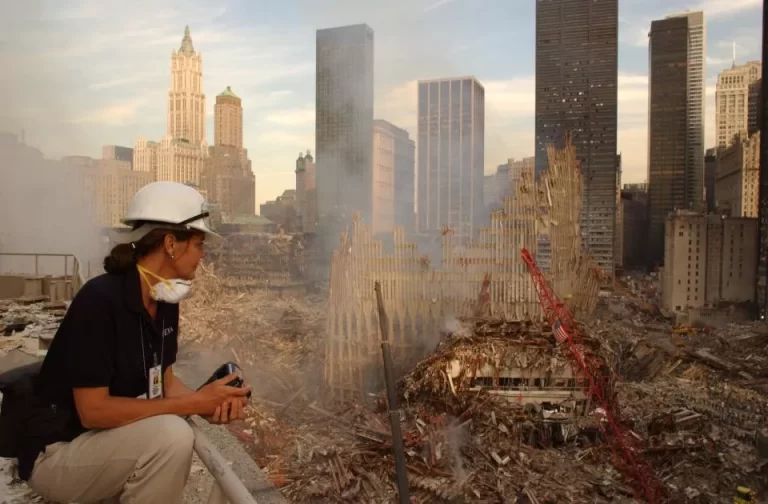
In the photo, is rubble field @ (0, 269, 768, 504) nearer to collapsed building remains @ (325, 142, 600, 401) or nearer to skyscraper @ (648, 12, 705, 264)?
collapsed building remains @ (325, 142, 600, 401)

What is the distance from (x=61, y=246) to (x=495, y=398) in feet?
62.5

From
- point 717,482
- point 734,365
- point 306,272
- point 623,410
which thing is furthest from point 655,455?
point 306,272

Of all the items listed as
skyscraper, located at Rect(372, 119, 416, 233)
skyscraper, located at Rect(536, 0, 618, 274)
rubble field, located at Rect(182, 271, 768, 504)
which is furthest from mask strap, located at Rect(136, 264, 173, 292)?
skyscraper, located at Rect(536, 0, 618, 274)

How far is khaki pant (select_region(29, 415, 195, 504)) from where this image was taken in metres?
1.49

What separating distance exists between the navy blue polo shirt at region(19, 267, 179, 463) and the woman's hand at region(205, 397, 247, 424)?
0.75ft

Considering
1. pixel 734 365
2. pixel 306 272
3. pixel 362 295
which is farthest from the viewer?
pixel 306 272

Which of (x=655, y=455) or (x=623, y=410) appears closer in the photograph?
(x=655, y=455)

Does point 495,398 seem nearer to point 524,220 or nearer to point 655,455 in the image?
point 655,455

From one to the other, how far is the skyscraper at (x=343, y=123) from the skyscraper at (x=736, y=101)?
1508 inches

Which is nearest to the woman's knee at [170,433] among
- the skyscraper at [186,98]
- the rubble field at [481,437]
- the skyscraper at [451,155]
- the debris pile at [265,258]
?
the rubble field at [481,437]

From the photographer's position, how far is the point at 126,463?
150 centimetres

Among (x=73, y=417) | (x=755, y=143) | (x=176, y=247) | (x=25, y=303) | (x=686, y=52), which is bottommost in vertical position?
(x=25, y=303)

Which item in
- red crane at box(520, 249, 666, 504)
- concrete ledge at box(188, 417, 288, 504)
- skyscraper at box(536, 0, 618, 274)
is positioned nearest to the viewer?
concrete ledge at box(188, 417, 288, 504)

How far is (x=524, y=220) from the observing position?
43.2 feet
